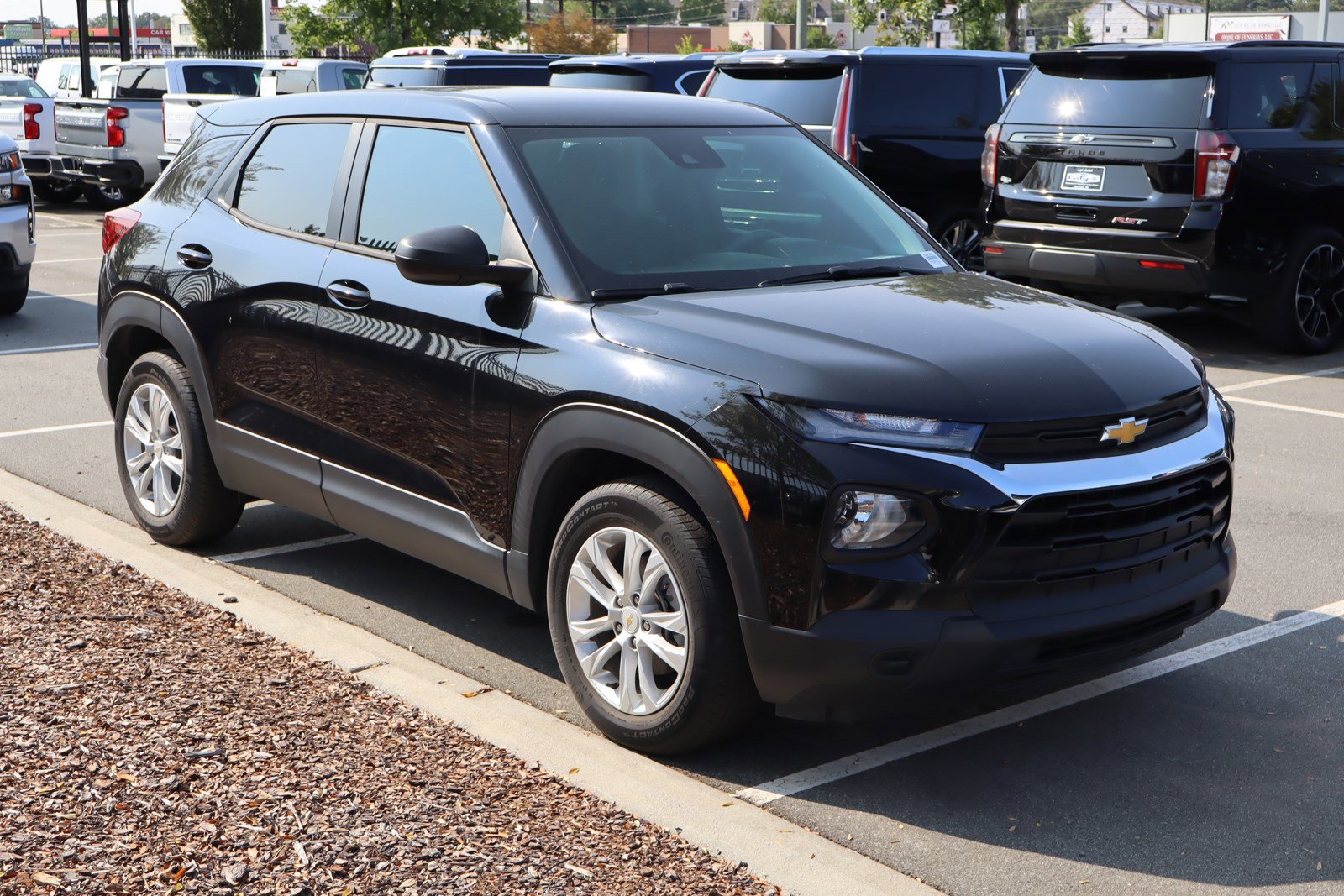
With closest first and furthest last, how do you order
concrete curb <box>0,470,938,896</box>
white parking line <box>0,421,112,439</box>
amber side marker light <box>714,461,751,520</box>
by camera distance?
1. concrete curb <box>0,470,938,896</box>
2. amber side marker light <box>714,461,751,520</box>
3. white parking line <box>0,421,112,439</box>

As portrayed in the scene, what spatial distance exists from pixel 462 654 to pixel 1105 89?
24.4ft

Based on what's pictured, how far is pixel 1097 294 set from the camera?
12602 millimetres

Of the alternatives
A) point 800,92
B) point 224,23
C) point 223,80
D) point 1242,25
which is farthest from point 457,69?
point 1242,25

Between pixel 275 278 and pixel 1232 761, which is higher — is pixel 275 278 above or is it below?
above

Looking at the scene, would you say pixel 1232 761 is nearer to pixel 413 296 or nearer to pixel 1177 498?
pixel 1177 498

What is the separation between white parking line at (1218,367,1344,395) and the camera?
9.82m

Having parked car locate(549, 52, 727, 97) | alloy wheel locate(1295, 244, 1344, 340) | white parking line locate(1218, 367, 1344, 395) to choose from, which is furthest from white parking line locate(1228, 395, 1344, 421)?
parked car locate(549, 52, 727, 97)

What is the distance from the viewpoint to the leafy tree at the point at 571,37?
2714 inches

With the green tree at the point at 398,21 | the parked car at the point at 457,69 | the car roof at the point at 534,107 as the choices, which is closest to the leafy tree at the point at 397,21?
the green tree at the point at 398,21

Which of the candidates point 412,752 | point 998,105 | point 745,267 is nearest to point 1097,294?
point 998,105

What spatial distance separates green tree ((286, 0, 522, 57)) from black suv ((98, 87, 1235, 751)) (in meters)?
37.5

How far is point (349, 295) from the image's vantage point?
16.5 ft

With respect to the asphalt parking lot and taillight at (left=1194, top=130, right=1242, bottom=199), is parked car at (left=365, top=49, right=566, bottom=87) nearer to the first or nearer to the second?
taillight at (left=1194, top=130, right=1242, bottom=199)

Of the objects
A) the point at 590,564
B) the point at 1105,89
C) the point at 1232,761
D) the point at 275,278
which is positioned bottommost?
the point at 1232,761
